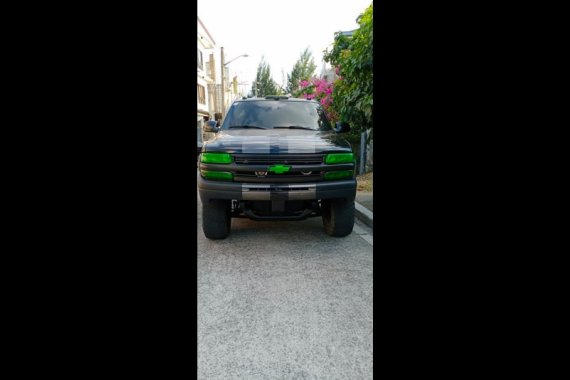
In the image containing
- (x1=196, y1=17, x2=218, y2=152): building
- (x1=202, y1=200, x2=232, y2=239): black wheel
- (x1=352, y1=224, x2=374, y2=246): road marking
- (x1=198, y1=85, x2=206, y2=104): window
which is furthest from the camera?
(x1=198, y1=85, x2=206, y2=104): window

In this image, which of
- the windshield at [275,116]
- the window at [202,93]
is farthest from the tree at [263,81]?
the windshield at [275,116]

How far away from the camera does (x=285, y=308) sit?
254 centimetres

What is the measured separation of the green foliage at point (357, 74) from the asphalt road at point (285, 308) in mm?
3309

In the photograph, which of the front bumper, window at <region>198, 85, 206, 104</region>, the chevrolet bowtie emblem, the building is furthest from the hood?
window at <region>198, 85, 206, 104</region>

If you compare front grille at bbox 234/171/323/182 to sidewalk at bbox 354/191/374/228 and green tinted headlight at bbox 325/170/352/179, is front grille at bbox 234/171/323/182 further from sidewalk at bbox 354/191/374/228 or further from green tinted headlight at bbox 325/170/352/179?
sidewalk at bbox 354/191/374/228

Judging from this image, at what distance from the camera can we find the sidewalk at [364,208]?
16.2 ft

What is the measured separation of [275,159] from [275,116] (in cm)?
136

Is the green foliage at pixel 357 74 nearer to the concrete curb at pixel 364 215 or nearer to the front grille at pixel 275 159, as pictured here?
the concrete curb at pixel 364 215

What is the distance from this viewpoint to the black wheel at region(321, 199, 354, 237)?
392 centimetres

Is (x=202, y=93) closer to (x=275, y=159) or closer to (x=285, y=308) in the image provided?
(x=275, y=159)

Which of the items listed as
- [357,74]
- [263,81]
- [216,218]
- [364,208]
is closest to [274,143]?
[216,218]

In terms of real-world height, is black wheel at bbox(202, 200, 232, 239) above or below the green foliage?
below
